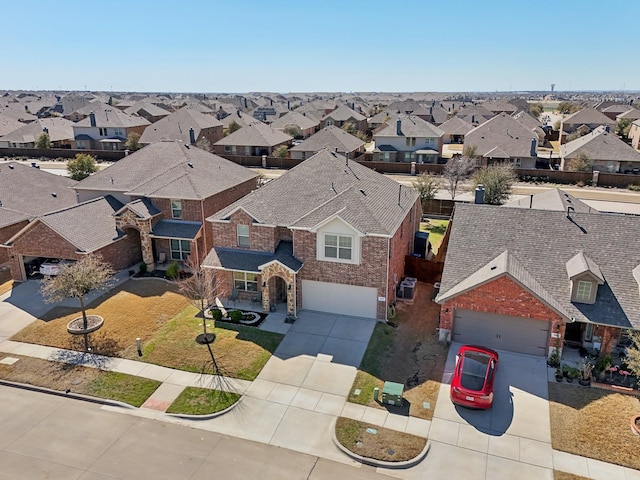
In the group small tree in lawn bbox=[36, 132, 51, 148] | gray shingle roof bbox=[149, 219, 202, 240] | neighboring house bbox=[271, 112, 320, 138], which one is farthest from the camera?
neighboring house bbox=[271, 112, 320, 138]

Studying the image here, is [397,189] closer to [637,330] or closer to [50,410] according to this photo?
[637,330]

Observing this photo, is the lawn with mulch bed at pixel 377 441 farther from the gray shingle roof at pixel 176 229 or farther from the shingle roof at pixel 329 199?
the gray shingle roof at pixel 176 229

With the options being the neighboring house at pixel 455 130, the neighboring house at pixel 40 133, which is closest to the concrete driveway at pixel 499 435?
the neighboring house at pixel 455 130

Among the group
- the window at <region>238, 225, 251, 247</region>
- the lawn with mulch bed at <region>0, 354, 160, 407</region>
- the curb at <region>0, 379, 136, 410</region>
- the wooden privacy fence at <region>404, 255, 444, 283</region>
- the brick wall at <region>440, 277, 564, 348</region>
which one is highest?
the window at <region>238, 225, 251, 247</region>

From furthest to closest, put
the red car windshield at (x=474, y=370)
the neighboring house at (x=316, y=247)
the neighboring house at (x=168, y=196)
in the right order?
the neighboring house at (x=168, y=196)
the neighboring house at (x=316, y=247)
the red car windshield at (x=474, y=370)

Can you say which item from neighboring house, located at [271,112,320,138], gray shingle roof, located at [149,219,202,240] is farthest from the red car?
neighboring house, located at [271,112,320,138]

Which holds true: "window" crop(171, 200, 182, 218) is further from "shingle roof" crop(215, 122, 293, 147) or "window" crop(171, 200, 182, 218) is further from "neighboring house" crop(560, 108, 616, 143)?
"neighboring house" crop(560, 108, 616, 143)
